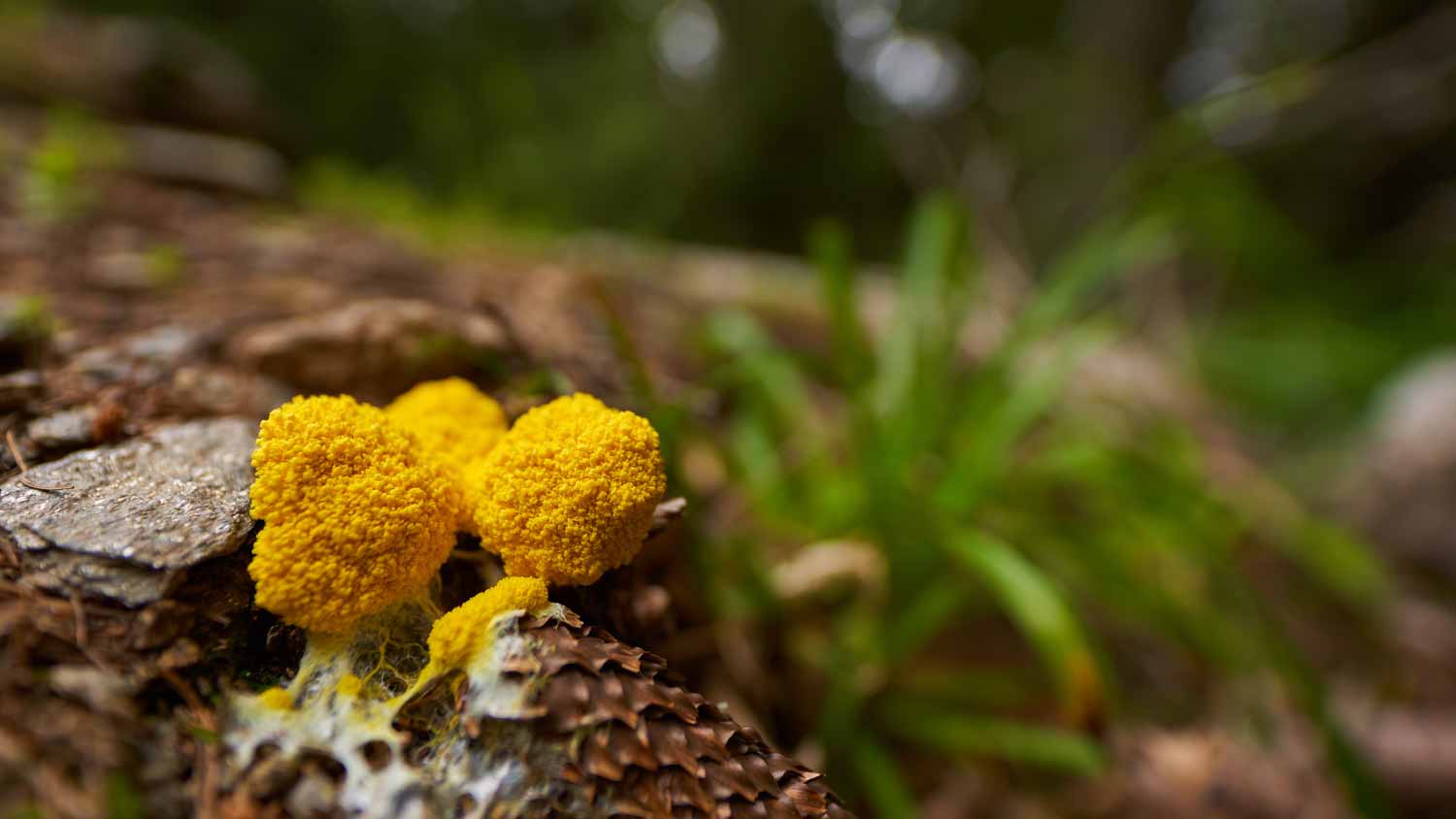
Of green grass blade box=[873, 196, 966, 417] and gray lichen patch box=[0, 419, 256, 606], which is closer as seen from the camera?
gray lichen patch box=[0, 419, 256, 606]

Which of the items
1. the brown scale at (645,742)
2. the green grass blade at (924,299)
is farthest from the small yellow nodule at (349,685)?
the green grass blade at (924,299)

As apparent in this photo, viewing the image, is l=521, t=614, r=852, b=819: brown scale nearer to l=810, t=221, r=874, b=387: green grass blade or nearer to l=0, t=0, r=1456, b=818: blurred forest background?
Answer: l=0, t=0, r=1456, b=818: blurred forest background

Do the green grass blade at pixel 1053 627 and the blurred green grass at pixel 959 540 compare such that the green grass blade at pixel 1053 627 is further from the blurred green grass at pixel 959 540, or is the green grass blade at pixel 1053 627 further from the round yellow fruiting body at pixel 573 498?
the round yellow fruiting body at pixel 573 498

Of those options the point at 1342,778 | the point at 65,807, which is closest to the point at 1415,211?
the point at 1342,778

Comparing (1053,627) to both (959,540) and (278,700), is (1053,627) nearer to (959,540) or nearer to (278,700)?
(959,540)

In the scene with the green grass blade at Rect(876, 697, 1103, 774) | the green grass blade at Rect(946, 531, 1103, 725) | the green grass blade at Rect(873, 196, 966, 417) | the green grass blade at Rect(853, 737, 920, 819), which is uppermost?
the green grass blade at Rect(873, 196, 966, 417)

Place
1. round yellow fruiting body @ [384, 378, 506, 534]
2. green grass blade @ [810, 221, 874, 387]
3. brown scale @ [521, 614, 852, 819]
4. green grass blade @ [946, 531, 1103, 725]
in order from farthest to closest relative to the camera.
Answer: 1. green grass blade @ [810, 221, 874, 387]
2. green grass blade @ [946, 531, 1103, 725]
3. round yellow fruiting body @ [384, 378, 506, 534]
4. brown scale @ [521, 614, 852, 819]

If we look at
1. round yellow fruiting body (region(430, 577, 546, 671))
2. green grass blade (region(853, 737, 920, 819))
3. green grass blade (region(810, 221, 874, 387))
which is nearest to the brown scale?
round yellow fruiting body (region(430, 577, 546, 671))

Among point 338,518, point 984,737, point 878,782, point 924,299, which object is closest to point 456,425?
point 338,518
